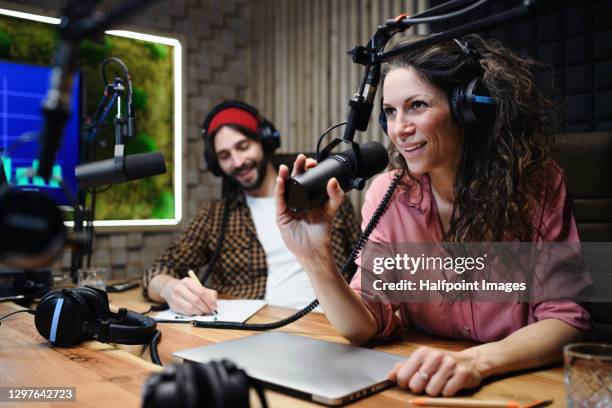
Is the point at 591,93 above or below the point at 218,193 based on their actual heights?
above

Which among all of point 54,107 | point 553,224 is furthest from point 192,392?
point 553,224

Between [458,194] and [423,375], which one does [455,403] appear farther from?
[458,194]

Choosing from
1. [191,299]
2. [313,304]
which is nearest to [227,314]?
[191,299]

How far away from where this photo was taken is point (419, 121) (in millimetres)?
1248

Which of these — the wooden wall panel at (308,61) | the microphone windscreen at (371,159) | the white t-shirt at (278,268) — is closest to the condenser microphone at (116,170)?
the microphone windscreen at (371,159)

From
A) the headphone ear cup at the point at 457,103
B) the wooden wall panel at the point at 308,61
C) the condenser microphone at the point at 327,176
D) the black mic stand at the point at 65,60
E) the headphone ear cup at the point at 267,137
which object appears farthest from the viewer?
the wooden wall panel at the point at 308,61

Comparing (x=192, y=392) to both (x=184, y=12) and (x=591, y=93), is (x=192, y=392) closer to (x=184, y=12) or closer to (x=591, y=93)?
(x=591, y=93)

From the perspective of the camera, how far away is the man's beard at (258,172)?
2.32m

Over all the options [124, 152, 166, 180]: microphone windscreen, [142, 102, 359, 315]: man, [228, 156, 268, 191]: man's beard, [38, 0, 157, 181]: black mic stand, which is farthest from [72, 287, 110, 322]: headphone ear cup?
[228, 156, 268, 191]: man's beard

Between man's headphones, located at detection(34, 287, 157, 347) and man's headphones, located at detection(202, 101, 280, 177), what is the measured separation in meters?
1.24

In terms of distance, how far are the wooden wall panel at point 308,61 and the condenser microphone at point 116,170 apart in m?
1.78

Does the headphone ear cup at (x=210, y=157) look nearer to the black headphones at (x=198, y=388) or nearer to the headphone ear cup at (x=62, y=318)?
the headphone ear cup at (x=62, y=318)

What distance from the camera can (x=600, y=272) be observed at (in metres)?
1.63

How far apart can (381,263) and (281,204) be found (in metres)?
0.38
